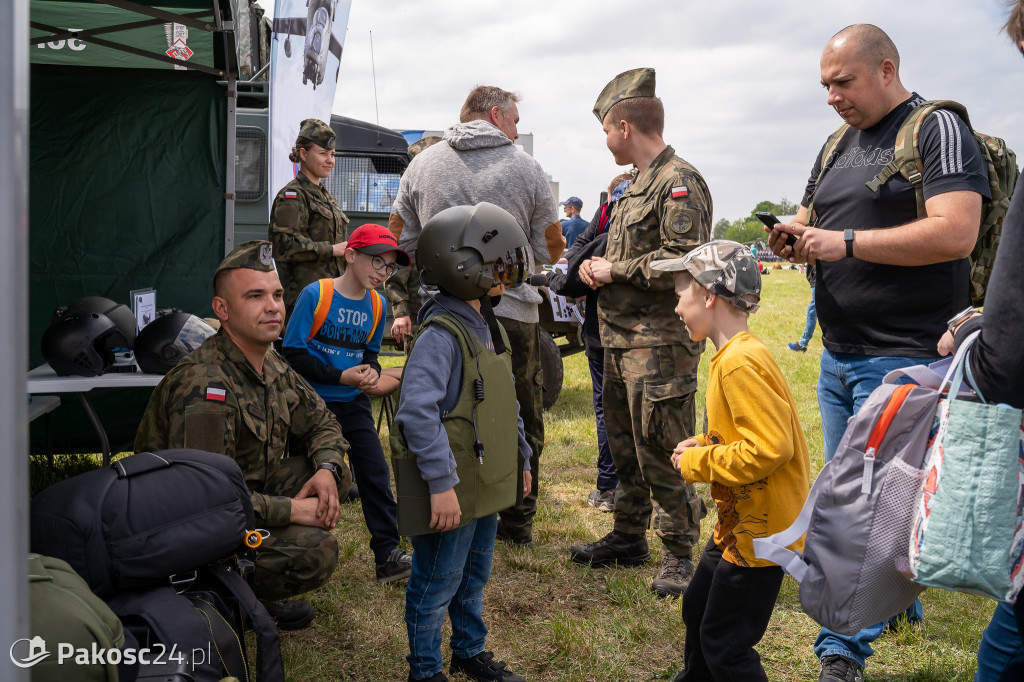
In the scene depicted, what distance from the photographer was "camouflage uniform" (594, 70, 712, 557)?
152 inches

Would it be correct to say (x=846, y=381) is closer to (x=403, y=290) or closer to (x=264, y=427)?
(x=264, y=427)

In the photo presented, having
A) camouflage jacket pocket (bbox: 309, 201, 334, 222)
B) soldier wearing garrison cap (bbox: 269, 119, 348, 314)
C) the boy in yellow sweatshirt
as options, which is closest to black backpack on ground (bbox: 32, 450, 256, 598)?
the boy in yellow sweatshirt

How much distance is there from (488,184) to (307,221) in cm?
180

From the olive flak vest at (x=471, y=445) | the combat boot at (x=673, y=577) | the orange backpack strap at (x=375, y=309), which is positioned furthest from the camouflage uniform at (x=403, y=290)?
the combat boot at (x=673, y=577)

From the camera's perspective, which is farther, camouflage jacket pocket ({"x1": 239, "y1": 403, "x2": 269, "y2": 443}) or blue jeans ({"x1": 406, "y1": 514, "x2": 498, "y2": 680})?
camouflage jacket pocket ({"x1": 239, "y1": 403, "x2": 269, "y2": 443})

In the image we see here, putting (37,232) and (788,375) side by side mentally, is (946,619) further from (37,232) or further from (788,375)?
(788,375)

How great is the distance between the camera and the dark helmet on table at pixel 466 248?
287cm

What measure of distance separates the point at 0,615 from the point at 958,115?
3.27 meters

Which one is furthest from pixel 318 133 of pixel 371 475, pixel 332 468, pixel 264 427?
pixel 332 468

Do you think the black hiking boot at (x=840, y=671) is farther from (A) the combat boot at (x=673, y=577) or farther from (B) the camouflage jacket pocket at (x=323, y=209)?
(B) the camouflage jacket pocket at (x=323, y=209)

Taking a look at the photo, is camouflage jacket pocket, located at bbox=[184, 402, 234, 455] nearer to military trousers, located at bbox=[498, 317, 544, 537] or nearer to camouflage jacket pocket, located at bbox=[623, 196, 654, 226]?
military trousers, located at bbox=[498, 317, 544, 537]

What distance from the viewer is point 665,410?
3850 mm

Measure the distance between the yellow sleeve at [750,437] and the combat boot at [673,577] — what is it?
1620 millimetres

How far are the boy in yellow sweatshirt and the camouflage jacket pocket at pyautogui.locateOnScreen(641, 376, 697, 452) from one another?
119cm
